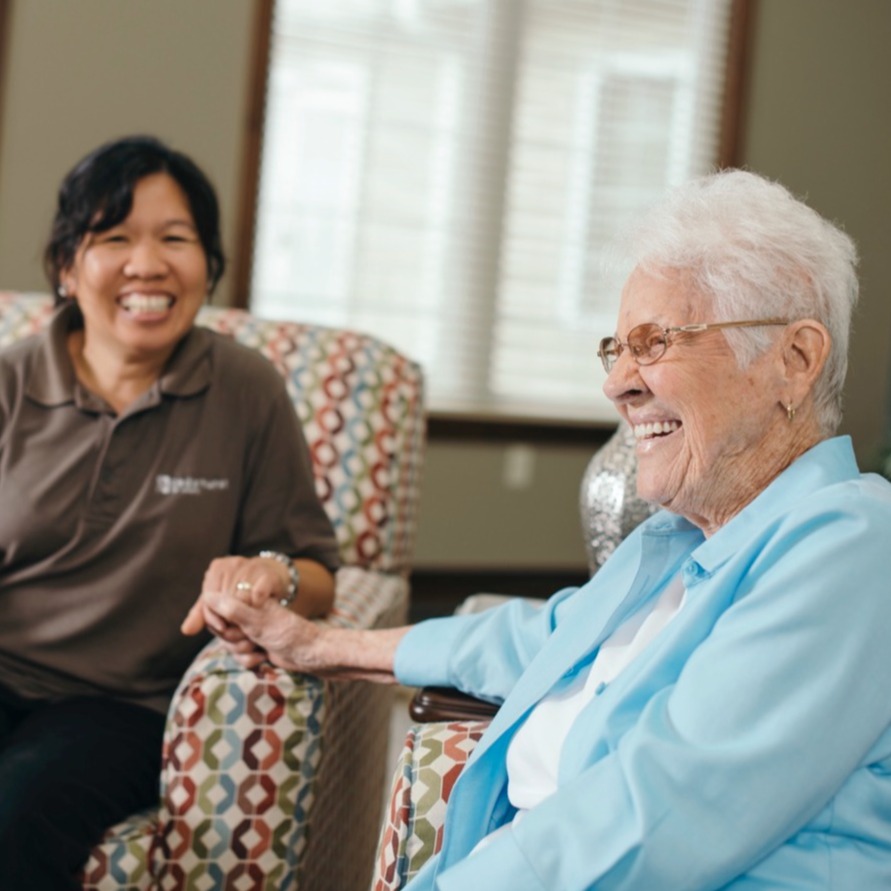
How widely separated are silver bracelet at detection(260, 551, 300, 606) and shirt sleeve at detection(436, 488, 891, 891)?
77cm

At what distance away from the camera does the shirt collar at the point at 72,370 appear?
76.7 inches

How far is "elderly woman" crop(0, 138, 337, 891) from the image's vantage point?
1848mm

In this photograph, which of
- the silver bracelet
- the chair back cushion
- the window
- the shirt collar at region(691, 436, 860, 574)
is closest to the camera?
the shirt collar at region(691, 436, 860, 574)

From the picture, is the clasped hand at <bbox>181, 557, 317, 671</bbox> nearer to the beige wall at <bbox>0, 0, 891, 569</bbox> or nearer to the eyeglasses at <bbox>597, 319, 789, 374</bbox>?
the eyeglasses at <bbox>597, 319, 789, 374</bbox>

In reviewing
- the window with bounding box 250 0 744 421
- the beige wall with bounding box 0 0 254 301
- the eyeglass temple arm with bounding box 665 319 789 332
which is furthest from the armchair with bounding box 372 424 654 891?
the window with bounding box 250 0 744 421

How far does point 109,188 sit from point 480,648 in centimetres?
93

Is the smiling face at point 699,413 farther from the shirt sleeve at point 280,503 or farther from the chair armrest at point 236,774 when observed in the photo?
the shirt sleeve at point 280,503

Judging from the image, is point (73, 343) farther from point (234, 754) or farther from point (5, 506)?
point (234, 754)

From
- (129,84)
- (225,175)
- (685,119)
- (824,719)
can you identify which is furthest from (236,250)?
(824,719)

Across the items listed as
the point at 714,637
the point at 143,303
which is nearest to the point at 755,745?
the point at 714,637

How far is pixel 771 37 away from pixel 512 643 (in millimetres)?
4027

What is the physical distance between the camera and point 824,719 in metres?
1.03

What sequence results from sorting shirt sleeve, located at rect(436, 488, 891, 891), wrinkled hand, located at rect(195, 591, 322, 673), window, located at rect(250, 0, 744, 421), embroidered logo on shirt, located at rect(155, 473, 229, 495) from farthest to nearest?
window, located at rect(250, 0, 744, 421) → embroidered logo on shirt, located at rect(155, 473, 229, 495) → wrinkled hand, located at rect(195, 591, 322, 673) → shirt sleeve, located at rect(436, 488, 891, 891)

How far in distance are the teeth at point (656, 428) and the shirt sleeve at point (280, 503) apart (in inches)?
30.7
